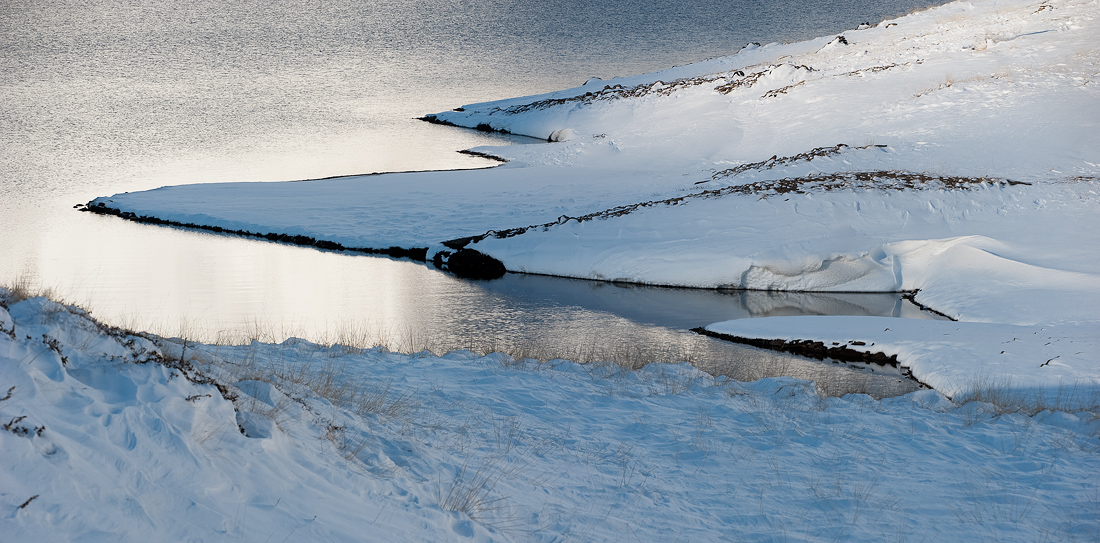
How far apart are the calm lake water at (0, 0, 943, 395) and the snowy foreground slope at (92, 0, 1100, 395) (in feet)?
4.17

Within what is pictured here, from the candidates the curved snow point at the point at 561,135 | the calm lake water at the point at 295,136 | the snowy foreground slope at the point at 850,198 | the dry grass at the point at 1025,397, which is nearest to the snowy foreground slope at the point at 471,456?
the dry grass at the point at 1025,397

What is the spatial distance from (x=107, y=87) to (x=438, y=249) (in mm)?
45987

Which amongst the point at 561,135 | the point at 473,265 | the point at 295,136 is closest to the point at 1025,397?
the point at 473,265

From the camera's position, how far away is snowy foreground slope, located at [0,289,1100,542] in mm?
4289

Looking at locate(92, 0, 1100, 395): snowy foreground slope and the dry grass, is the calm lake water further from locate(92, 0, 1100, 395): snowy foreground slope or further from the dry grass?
the dry grass

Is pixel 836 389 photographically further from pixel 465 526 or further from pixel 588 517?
pixel 465 526

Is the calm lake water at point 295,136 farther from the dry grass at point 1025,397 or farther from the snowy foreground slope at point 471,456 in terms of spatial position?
the snowy foreground slope at point 471,456

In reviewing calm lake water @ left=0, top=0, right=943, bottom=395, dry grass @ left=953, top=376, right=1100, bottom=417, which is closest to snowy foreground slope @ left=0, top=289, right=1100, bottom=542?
dry grass @ left=953, top=376, right=1100, bottom=417

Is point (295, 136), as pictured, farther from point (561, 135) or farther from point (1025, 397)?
point (1025, 397)

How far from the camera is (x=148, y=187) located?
31.8 meters

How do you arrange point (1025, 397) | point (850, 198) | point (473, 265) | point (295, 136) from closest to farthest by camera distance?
1. point (1025, 397)
2. point (850, 198)
3. point (473, 265)
4. point (295, 136)

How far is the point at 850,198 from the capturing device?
21.1 m

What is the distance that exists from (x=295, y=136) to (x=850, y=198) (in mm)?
32280

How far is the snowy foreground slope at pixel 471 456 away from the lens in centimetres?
429
